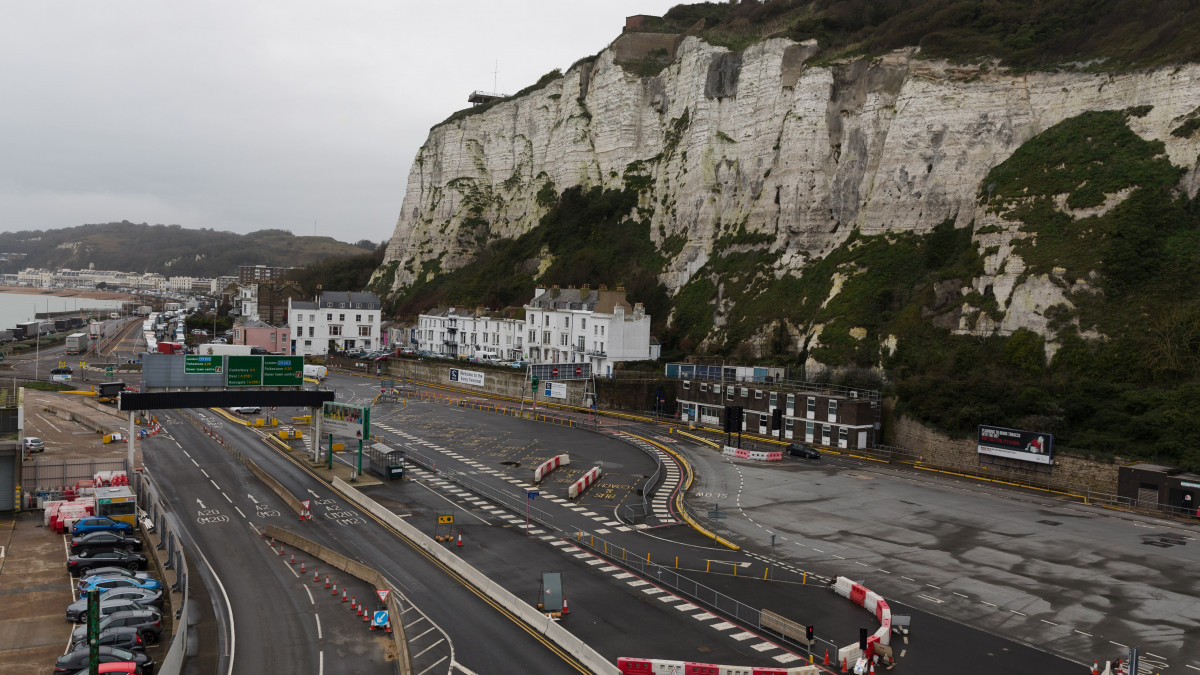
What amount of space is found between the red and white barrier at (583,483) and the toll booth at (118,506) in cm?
2319

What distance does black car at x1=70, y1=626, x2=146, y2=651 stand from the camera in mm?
23683

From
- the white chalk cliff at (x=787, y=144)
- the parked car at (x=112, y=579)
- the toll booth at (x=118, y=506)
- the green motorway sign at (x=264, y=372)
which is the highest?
the white chalk cliff at (x=787, y=144)

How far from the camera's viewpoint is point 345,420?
53.9 m

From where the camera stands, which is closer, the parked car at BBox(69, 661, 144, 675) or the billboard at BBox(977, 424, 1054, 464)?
the parked car at BBox(69, 661, 144, 675)

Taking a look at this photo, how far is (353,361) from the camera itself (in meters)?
124

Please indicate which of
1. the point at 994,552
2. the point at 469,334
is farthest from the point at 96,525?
the point at 469,334

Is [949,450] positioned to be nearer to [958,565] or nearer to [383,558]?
[958,565]

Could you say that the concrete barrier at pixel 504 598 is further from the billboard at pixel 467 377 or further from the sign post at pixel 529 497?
the billboard at pixel 467 377

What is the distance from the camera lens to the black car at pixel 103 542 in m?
32.5

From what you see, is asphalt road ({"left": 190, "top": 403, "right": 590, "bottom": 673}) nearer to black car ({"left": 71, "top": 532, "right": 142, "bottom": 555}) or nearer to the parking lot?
black car ({"left": 71, "top": 532, "right": 142, "bottom": 555})

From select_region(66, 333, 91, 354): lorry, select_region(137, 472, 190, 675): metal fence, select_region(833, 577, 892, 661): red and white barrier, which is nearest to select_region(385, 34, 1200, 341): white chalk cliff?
select_region(833, 577, 892, 661): red and white barrier

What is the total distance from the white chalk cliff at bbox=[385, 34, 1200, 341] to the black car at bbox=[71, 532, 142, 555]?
2496 inches

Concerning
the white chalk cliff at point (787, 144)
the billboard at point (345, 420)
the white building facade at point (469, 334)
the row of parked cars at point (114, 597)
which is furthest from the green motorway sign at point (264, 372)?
the white building facade at point (469, 334)

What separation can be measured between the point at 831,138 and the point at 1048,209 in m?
31.5
